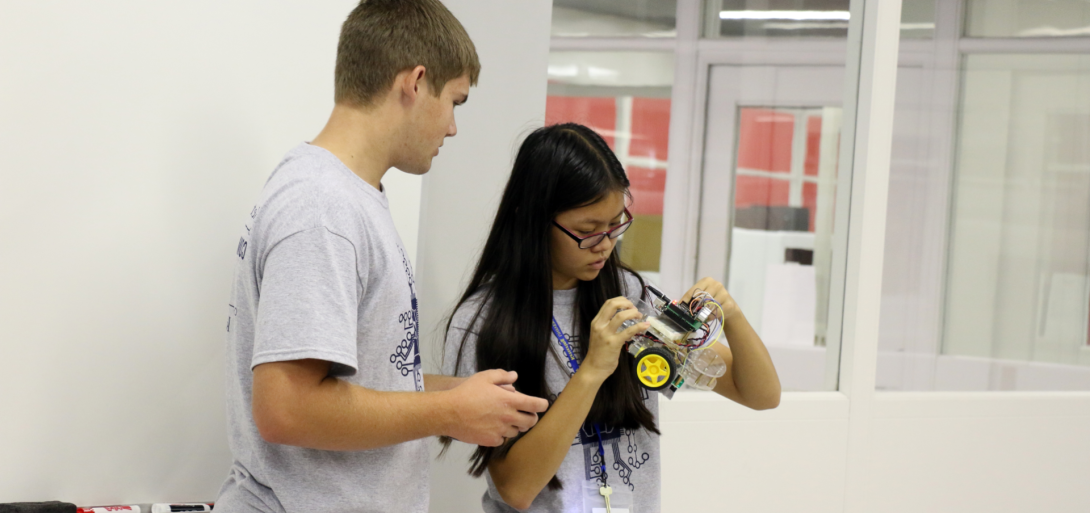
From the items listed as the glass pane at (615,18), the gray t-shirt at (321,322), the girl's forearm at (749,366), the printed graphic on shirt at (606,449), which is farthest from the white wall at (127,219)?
the glass pane at (615,18)

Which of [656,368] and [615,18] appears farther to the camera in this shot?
[615,18]

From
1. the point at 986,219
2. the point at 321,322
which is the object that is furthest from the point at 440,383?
the point at 986,219

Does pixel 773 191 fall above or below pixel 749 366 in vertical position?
above

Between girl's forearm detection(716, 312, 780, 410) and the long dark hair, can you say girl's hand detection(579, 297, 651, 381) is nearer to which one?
the long dark hair

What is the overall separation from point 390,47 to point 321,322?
1.37 feet

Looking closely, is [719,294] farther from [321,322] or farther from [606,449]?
[321,322]

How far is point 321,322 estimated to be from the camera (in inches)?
34.3

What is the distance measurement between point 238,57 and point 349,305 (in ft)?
2.60

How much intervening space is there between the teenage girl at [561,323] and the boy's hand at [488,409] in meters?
0.23

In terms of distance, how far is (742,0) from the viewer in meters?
2.97

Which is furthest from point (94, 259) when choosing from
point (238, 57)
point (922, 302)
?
point (922, 302)

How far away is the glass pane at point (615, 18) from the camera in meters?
2.80

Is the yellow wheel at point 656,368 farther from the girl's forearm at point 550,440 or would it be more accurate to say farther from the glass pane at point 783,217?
the glass pane at point 783,217

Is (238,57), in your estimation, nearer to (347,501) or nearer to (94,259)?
(94,259)
